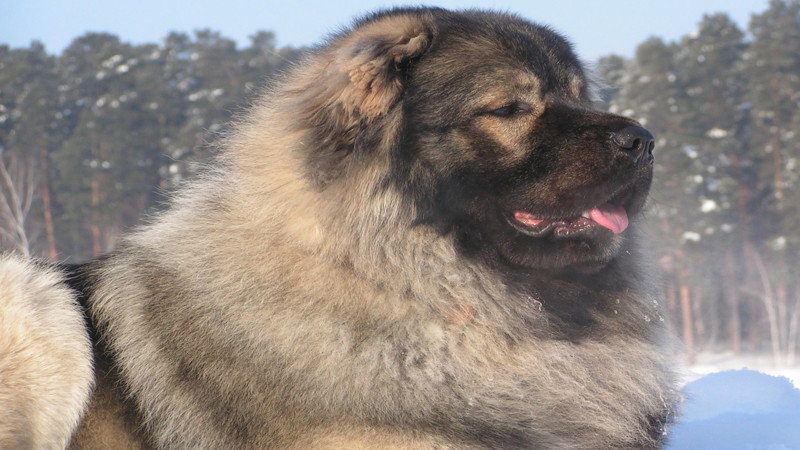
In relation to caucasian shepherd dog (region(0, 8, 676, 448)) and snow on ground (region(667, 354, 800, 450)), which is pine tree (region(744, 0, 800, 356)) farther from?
caucasian shepherd dog (region(0, 8, 676, 448))

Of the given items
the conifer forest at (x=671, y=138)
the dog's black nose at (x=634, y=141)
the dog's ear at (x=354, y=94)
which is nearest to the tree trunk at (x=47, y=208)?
the conifer forest at (x=671, y=138)

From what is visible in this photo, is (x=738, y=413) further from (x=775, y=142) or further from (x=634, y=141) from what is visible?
(x=775, y=142)

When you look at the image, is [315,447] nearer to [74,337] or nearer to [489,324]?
[489,324]

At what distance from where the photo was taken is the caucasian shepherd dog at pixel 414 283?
2986 mm

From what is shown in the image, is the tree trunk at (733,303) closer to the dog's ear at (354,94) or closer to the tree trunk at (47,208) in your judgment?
the tree trunk at (47,208)

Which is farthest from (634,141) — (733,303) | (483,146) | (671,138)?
(733,303)

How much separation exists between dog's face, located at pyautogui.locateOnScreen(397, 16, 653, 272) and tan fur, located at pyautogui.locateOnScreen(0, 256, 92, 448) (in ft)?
5.05

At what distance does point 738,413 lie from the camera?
448cm

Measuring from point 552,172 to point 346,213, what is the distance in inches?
32.4

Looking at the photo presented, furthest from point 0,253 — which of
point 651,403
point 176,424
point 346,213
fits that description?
point 651,403

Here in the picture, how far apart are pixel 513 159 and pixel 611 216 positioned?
495 mm

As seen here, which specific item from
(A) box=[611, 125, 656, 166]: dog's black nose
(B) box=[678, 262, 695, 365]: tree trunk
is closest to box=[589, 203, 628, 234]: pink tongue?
(A) box=[611, 125, 656, 166]: dog's black nose

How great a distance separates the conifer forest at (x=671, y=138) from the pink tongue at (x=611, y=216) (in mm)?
27406

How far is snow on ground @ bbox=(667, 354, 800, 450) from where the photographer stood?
3.84 metres
